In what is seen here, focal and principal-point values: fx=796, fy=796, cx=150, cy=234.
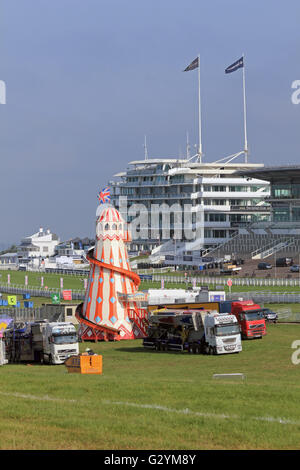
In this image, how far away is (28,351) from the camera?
36250mm

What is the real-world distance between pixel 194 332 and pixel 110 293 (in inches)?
288

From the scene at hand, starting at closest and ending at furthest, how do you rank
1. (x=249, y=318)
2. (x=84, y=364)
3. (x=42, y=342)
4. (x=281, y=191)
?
(x=84, y=364)
(x=42, y=342)
(x=249, y=318)
(x=281, y=191)

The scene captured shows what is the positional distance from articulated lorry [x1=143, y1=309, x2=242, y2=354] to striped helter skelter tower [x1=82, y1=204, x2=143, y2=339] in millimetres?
3514

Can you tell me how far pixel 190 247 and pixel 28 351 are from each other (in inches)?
4254

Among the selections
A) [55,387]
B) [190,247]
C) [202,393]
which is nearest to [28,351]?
[55,387]

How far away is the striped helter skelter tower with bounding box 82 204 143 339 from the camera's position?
43406 mm

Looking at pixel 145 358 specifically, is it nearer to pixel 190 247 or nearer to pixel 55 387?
pixel 55 387

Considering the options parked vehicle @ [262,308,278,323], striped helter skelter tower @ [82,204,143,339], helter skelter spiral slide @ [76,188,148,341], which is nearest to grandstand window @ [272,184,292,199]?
parked vehicle @ [262,308,278,323]

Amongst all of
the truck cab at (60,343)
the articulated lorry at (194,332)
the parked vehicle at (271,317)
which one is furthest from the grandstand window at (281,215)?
the truck cab at (60,343)

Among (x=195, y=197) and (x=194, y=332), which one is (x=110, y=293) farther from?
(x=195, y=197)

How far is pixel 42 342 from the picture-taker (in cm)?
3547

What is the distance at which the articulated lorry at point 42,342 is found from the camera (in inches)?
1341

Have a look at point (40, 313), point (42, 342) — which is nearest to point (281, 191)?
point (40, 313)

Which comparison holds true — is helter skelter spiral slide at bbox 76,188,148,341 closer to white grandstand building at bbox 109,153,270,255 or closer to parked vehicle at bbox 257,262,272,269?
parked vehicle at bbox 257,262,272,269
